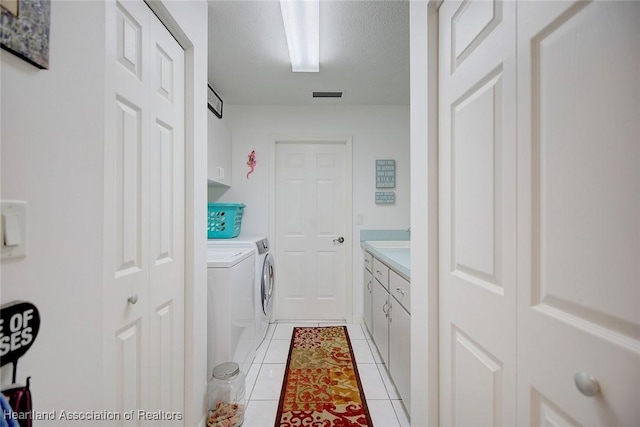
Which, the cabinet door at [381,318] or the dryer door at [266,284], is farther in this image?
the dryer door at [266,284]

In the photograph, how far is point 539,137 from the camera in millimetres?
608

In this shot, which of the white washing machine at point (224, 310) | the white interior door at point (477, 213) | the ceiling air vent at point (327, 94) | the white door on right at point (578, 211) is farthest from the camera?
the ceiling air vent at point (327, 94)

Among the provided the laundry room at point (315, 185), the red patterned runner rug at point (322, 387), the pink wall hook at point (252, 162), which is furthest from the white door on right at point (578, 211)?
the pink wall hook at point (252, 162)

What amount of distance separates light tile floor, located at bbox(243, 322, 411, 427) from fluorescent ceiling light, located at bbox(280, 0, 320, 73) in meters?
2.33

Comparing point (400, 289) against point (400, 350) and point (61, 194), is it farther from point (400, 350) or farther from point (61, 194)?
point (61, 194)

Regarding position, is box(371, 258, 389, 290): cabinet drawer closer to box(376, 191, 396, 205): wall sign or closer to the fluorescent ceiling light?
box(376, 191, 396, 205): wall sign

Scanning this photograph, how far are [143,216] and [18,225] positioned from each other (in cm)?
41

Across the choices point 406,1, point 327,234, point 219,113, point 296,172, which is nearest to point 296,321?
point 327,234

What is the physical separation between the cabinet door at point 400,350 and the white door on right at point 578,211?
886 mm

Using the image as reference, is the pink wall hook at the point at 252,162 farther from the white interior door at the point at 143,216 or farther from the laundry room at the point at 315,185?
the white interior door at the point at 143,216

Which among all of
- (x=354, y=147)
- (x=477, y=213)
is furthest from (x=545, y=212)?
(x=354, y=147)

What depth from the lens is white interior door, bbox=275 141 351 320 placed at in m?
3.19

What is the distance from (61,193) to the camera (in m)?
0.71

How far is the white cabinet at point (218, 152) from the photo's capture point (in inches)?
94.7
